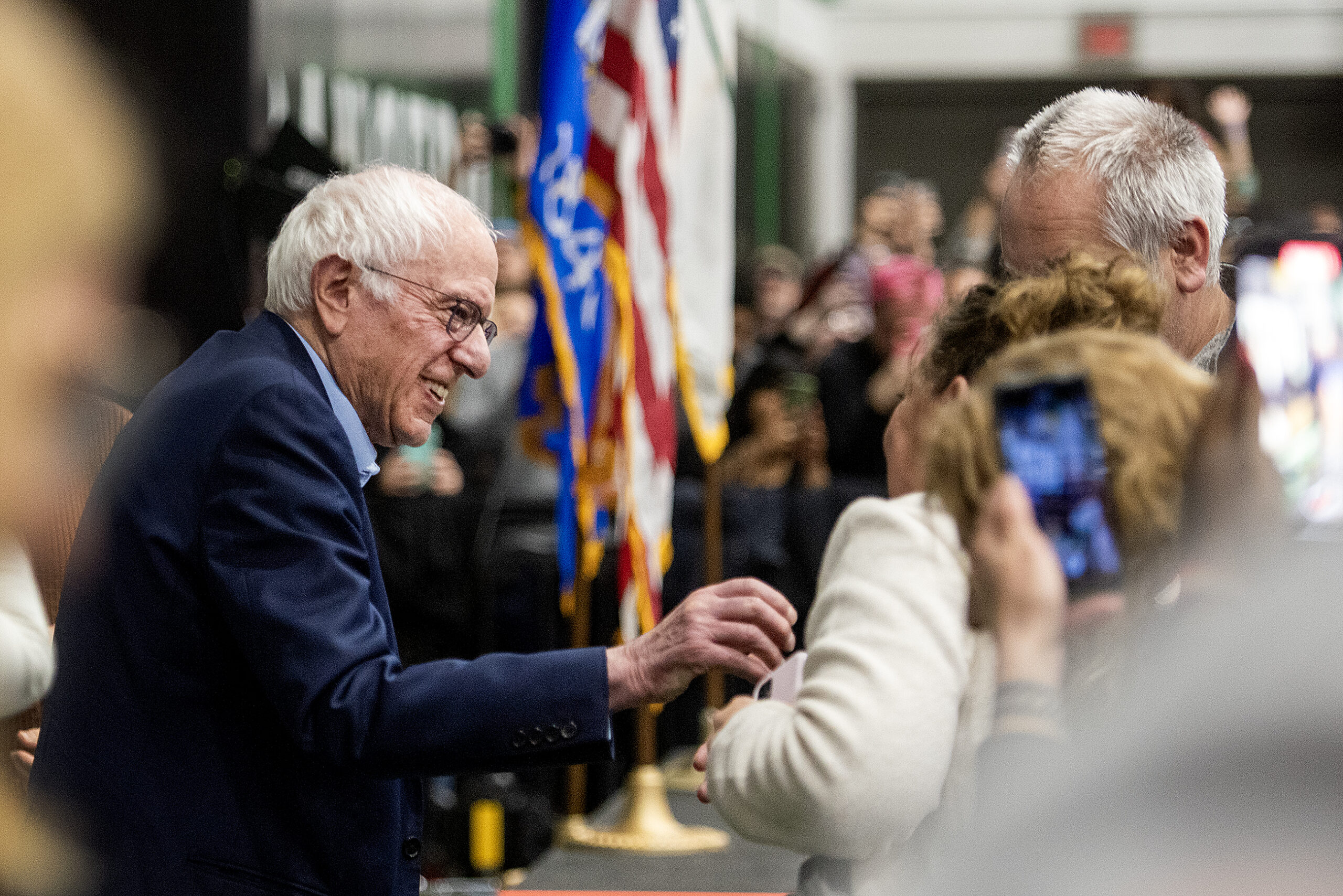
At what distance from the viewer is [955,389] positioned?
5.11ft

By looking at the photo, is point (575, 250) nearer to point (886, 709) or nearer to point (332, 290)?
point (332, 290)

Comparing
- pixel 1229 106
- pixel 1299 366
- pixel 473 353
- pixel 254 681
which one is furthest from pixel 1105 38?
pixel 254 681

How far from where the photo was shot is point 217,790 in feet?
5.75

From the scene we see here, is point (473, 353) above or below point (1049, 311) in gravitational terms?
below

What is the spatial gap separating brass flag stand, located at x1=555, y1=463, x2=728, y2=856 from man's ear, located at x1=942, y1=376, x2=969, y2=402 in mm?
3115

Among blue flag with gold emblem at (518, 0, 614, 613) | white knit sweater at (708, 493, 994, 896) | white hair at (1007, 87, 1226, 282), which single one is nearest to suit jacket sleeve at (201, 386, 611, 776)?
white knit sweater at (708, 493, 994, 896)

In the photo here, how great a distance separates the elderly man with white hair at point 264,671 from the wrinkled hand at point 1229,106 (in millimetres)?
12888

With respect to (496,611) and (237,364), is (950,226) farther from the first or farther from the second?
(237,364)

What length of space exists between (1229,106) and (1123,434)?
13364mm

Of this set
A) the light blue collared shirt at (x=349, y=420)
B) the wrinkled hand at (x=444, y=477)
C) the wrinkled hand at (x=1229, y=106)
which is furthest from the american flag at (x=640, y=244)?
the wrinkled hand at (x=1229, y=106)

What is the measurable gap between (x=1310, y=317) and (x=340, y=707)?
153 cm

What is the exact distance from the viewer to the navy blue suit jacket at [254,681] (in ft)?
5.53

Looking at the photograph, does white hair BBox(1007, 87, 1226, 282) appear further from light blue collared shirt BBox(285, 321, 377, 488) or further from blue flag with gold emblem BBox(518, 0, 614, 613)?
blue flag with gold emblem BBox(518, 0, 614, 613)

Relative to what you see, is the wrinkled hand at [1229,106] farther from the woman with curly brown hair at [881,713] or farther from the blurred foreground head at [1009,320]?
the woman with curly brown hair at [881,713]
